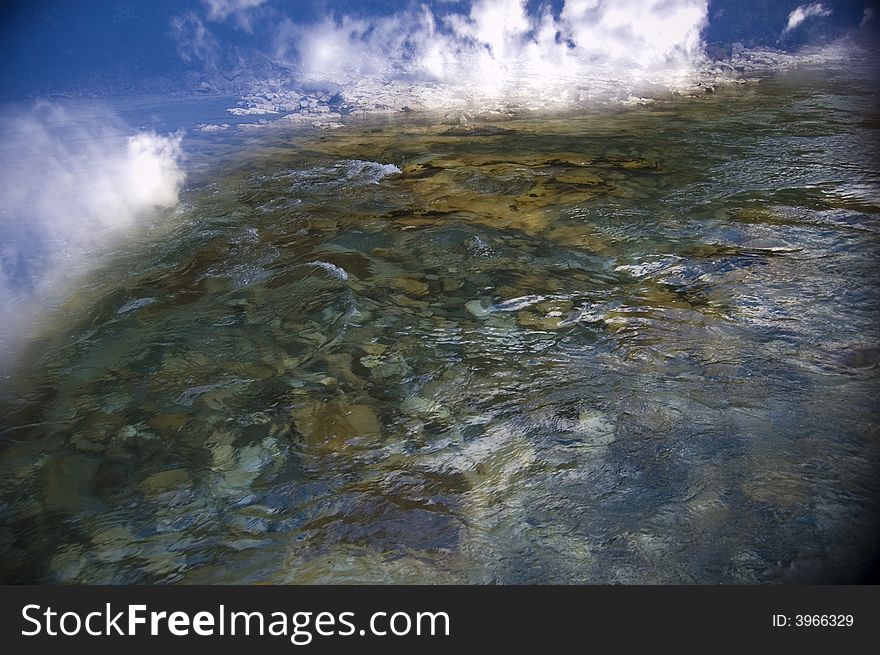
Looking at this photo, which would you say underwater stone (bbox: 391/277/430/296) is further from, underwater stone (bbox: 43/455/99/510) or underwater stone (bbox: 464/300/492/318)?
underwater stone (bbox: 43/455/99/510)

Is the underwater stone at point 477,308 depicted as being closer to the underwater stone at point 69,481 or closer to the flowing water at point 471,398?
the flowing water at point 471,398

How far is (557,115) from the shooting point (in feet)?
36.7

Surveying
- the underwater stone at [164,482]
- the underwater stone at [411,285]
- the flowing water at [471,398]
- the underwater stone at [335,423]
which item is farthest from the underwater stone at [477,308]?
the underwater stone at [164,482]

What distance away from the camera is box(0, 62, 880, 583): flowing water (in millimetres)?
2049

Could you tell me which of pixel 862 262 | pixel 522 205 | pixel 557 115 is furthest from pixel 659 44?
pixel 862 262

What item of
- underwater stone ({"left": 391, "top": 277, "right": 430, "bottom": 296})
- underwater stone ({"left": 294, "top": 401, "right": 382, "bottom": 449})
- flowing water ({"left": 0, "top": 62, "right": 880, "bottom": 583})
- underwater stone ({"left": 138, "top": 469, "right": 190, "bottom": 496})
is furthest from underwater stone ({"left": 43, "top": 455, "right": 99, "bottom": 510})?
underwater stone ({"left": 391, "top": 277, "right": 430, "bottom": 296})

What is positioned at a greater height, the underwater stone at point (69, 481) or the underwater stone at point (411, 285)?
the underwater stone at point (411, 285)

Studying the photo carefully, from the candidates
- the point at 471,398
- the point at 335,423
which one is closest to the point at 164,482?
the point at 335,423

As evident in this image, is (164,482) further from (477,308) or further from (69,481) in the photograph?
(477,308)

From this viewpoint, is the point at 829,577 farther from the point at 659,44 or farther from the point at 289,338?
the point at 659,44

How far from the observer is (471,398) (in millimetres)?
2850

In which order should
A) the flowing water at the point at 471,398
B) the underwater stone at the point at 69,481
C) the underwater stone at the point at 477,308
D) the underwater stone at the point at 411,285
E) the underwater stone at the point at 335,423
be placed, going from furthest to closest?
the underwater stone at the point at 411,285
the underwater stone at the point at 477,308
the underwater stone at the point at 335,423
the underwater stone at the point at 69,481
the flowing water at the point at 471,398

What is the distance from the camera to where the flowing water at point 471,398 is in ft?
6.72

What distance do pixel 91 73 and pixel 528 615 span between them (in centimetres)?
2221
